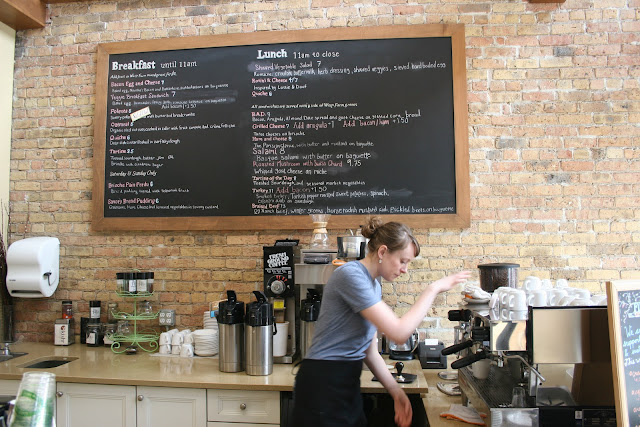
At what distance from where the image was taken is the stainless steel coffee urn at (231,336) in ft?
8.90

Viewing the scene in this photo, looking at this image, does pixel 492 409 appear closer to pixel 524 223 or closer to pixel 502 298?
pixel 502 298

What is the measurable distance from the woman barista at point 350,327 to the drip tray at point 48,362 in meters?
1.82

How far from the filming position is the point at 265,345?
8.66 feet

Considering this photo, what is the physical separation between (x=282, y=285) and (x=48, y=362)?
156 cm

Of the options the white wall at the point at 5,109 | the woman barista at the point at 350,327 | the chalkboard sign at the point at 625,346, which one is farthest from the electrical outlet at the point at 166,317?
the chalkboard sign at the point at 625,346

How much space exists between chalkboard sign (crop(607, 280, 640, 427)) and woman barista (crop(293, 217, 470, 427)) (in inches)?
21.0

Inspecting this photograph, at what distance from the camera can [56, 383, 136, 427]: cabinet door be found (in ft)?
8.54

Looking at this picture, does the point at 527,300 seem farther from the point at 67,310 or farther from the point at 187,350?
the point at 67,310

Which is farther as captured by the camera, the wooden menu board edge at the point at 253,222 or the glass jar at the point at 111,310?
the glass jar at the point at 111,310

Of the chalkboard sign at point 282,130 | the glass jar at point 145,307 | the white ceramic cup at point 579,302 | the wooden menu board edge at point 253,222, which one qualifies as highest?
the chalkboard sign at point 282,130

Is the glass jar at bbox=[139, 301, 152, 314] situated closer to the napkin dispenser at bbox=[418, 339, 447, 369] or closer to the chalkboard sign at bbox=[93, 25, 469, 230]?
the chalkboard sign at bbox=[93, 25, 469, 230]

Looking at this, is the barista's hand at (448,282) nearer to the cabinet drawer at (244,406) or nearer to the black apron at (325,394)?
the black apron at (325,394)

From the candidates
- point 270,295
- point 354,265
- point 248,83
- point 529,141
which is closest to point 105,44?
point 248,83

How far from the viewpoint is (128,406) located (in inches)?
102
